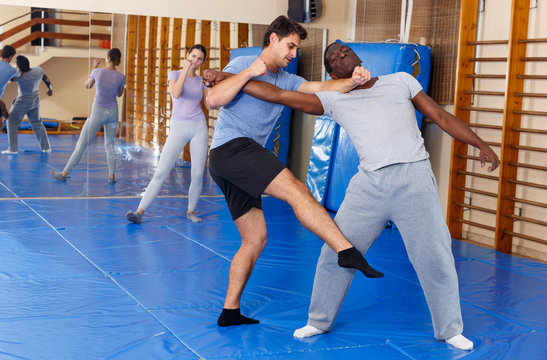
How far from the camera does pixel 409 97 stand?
10.4 feet

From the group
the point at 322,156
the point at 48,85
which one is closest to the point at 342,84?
the point at 322,156

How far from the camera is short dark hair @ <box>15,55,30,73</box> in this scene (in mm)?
7001

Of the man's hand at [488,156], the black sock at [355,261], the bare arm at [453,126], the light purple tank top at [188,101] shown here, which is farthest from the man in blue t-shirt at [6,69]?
the man's hand at [488,156]

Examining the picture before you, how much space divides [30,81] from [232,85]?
4806mm

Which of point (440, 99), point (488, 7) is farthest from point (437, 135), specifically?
point (488, 7)

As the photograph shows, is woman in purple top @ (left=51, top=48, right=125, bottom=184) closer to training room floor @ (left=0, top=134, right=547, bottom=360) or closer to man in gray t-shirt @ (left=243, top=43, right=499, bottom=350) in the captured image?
training room floor @ (left=0, top=134, right=547, bottom=360)

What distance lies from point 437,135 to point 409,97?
3202 millimetres

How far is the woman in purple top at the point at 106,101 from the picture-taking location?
280 inches

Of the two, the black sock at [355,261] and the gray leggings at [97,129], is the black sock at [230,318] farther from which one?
the gray leggings at [97,129]

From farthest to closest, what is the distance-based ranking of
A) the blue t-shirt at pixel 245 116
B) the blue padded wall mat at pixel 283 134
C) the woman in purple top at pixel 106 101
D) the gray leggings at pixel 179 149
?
1. the blue padded wall mat at pixel 283 134
2. the woman in purple top at pixel 106 101
3. the gray leggings at pixel 179 149
4. the blue t-shirt at pixel 245 116

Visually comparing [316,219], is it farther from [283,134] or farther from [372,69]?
[283,134]

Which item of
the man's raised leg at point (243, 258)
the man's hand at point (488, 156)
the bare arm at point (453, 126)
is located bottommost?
the man's raised leg at point (243, 258)

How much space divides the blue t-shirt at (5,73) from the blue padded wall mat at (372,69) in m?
3.45

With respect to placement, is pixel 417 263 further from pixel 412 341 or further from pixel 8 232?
pixel 8 232
